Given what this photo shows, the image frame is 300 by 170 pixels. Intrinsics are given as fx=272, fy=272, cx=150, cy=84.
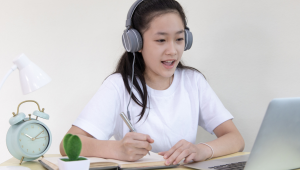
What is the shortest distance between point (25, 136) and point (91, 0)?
995mm

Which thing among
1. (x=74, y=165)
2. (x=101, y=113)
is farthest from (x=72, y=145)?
(x=101, y=113)

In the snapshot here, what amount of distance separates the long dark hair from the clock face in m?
0.44

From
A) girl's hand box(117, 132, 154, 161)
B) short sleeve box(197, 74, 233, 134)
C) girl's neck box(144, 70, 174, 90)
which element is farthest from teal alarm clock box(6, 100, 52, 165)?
short sleeve box(197, 74, 233, 134)

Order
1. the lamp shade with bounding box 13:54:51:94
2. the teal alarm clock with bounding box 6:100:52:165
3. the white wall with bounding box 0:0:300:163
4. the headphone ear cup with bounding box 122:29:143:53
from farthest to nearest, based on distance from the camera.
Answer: the white wall with bounding box 0:0:300:163 → the headphone ear cup with bounding box 122:29:143:53 → the teal alarm clock with bounding box 6:100:52:165 → the lamp shade with bounding box 13:54:51:94

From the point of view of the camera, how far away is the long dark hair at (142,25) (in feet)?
4.03

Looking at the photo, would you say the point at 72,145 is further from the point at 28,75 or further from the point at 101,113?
the point at 101,113

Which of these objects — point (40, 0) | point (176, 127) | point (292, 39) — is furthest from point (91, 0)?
point (292, 39)

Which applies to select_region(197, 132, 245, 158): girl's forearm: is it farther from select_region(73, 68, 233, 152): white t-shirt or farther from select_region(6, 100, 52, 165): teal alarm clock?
select_region(6, 100, 52, 165): teal alarm clock

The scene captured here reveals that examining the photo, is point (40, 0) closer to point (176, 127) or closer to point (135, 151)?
point (176, 127)

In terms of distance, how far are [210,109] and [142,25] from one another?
0.54 m

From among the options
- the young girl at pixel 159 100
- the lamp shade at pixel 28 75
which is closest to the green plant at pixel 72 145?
the lamp shade at pixel 28 75

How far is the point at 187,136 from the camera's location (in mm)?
1341

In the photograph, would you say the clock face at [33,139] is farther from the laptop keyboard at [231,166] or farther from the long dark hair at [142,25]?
the laptop keyboard at [231,166]

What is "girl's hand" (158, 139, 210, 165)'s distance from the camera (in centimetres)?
86
